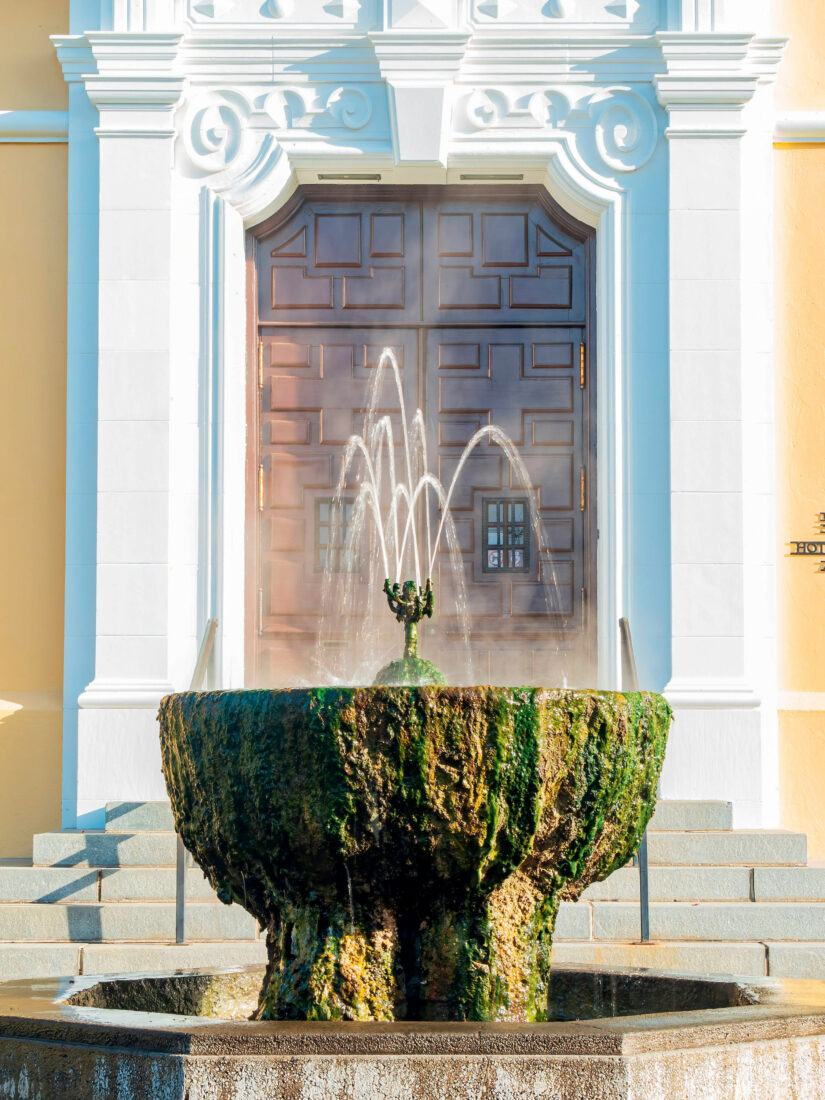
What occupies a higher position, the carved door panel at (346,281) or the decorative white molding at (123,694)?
the carved door panel at (346,281)

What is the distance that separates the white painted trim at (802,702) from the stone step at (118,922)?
403 cm

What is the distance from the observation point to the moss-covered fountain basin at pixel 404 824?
380 centimetres

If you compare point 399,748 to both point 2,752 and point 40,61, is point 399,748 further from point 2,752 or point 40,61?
point 40,61

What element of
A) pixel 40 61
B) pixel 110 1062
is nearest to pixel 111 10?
pixel 40 61

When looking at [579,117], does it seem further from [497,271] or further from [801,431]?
[801,431]

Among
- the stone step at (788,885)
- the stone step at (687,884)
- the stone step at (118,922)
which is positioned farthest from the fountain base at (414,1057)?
the stone step at (788,885)

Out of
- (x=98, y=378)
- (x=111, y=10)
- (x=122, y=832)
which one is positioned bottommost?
(x=122, y=832)

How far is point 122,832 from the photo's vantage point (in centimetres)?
820

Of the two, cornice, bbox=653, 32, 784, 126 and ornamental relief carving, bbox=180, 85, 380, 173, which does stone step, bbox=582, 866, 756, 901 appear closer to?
cornice, bbox=653, 32, 784, 126

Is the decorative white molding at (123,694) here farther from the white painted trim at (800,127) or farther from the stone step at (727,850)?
the white painted trim at (800,127)

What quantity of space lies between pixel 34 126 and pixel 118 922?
5325 mm

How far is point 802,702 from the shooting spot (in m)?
9.68

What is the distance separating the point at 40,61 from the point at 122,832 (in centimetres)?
516

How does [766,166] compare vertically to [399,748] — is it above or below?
above
